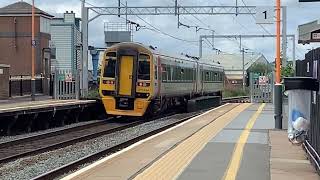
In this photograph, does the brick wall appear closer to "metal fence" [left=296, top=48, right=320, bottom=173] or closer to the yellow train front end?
the yellow train front end

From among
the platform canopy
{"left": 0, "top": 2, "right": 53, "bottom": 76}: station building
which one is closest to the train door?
the platform canopy

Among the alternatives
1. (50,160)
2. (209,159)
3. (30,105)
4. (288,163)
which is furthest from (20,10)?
(288,163)

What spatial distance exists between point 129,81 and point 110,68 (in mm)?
1027

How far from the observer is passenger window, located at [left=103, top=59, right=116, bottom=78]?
1000 inches

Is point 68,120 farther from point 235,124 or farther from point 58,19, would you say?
point 58,19

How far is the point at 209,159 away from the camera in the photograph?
11.6 m

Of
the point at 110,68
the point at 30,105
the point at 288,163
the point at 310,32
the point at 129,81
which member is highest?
the point at 310,32

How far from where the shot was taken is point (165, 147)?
13.8 meters

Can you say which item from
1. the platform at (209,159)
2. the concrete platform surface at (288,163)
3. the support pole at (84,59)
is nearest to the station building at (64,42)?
the support pole at (84,59)

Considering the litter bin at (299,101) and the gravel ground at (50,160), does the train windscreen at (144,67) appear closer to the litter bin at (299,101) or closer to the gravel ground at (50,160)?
the gravel ground at (50,160)

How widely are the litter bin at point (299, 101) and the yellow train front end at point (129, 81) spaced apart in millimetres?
15310

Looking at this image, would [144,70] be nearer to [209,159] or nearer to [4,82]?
[209,159]

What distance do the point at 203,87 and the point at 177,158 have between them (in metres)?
26.5

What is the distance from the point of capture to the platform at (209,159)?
9.97m
